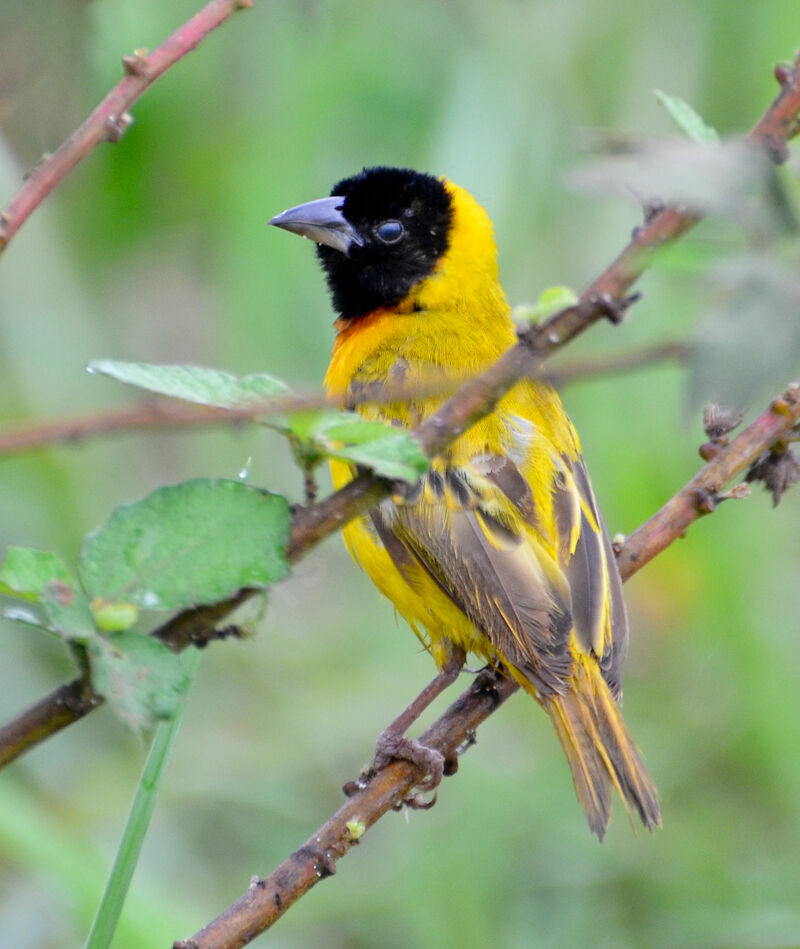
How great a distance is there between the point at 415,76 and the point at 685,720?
2330mm

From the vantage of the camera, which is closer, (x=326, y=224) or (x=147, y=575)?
(x=147, y=575)

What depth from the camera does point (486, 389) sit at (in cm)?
97

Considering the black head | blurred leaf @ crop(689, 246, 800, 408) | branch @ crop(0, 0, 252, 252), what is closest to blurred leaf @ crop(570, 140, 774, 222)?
blurred leaf @ crop(689, 246, 800, 408)

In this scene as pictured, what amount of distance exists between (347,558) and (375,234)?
1.39 m

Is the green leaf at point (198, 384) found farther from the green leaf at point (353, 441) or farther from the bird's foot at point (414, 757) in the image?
the bird's foot at point (414, 757)

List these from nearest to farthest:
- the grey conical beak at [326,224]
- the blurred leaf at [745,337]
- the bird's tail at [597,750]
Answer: the blurred leaf at [745,337]
the bird's tail at [597,750]
the grey conical beak at [326,224]

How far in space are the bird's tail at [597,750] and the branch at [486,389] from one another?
1416mm

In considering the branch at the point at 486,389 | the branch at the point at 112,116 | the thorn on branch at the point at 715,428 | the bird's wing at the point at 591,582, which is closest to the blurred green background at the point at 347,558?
the bird's wing at the point at 591,582

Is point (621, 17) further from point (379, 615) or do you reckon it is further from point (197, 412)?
point (197, 412)

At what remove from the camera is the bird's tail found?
233 centimetres

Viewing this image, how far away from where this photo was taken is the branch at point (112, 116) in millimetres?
1212

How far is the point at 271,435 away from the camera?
4324 millimetres

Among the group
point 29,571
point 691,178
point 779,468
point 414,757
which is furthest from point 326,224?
point 691,178

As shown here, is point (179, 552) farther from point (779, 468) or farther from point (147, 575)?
point (779, 468)
